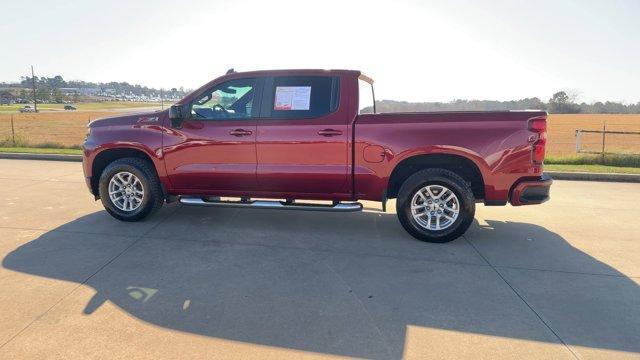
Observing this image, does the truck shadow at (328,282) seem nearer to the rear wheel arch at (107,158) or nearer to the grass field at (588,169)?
the rear wheel arch at (107,158)

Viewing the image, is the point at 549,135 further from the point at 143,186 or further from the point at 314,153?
the point at 143,186

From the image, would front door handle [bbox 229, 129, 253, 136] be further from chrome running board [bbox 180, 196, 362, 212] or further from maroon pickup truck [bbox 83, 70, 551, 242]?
chrome running board [bbox 180, 196, 362, 212]

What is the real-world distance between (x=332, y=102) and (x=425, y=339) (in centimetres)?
300

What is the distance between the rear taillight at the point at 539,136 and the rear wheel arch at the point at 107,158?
4555 millimetres

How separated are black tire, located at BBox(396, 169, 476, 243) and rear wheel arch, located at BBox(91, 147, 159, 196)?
3.22m

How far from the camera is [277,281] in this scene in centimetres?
384

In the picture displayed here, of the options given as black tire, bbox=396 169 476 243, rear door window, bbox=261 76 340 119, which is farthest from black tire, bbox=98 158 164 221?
black tire, bbox=396 169 476 243

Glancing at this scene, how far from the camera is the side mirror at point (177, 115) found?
5.27 meters

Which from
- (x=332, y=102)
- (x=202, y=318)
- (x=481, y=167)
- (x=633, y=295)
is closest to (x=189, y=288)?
(x=202, y=318)

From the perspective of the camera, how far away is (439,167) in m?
5.20

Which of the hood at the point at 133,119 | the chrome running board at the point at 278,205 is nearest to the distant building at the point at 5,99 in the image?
the hood at the point at 133,119

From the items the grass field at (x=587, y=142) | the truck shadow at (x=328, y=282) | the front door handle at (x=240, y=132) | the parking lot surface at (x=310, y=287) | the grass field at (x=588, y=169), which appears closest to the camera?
the parking lot surface at (x=310, y=287)

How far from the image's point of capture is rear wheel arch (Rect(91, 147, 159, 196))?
18.8 ft

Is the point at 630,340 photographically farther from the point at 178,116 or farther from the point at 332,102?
the point at 178,116
